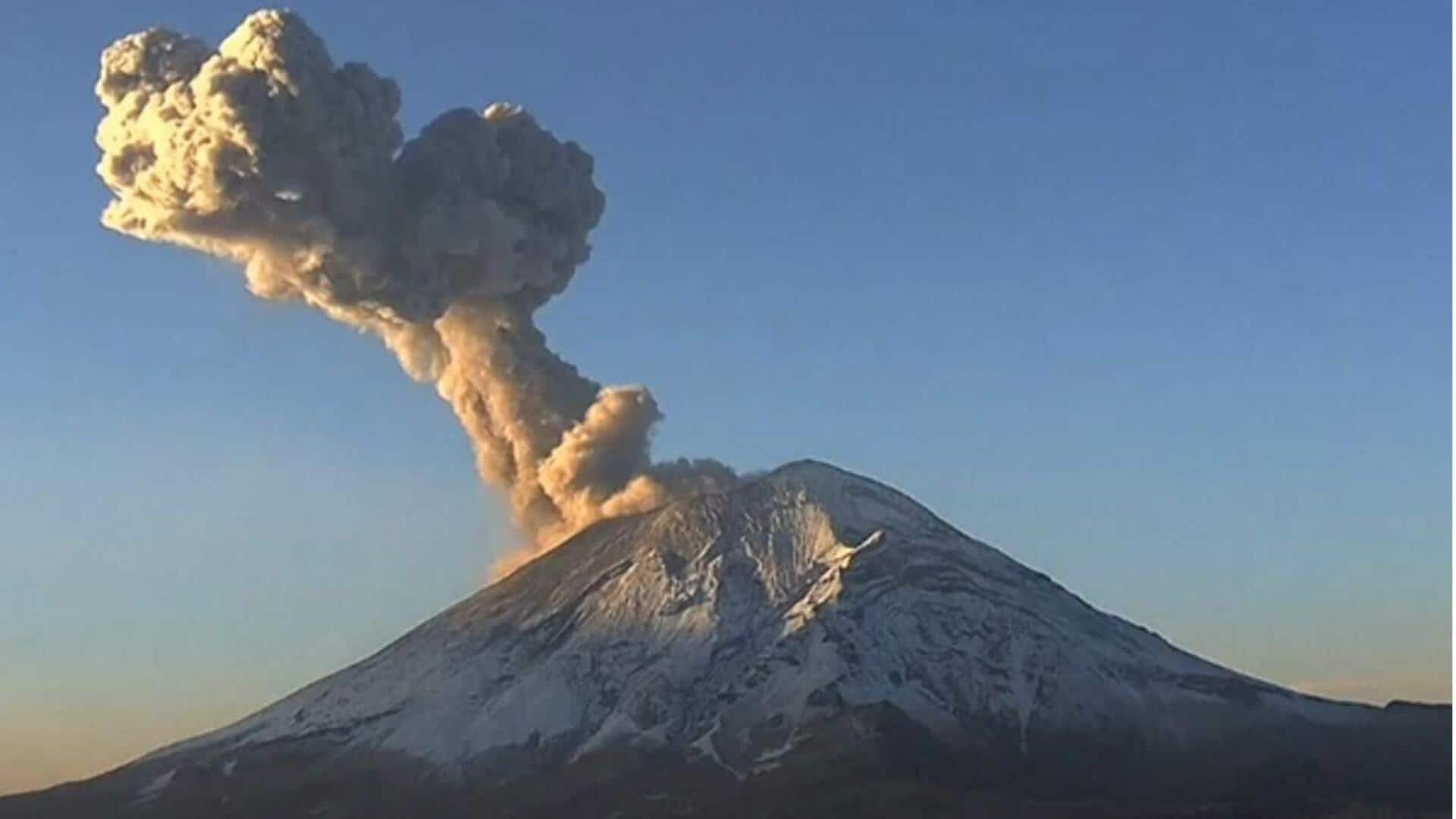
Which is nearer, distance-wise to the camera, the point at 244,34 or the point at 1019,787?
the point at 244,34

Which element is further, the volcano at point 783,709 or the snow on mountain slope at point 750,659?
the snow on mountain slope at point 750,659

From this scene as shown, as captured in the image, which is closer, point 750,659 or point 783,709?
point 783,709

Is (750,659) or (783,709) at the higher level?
(750,659)

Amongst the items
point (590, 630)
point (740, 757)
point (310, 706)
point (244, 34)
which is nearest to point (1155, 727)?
point (740, 757)

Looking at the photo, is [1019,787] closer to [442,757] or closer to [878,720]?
[878,720]
